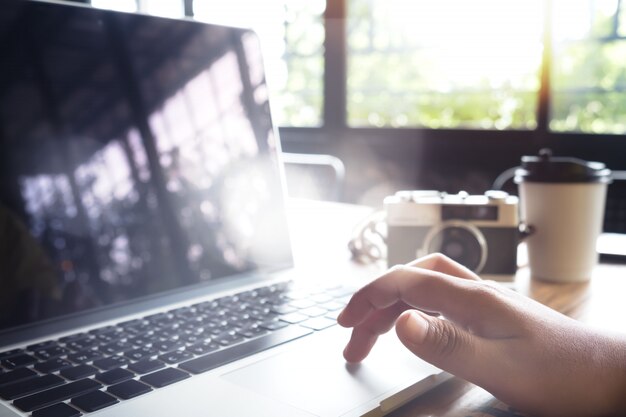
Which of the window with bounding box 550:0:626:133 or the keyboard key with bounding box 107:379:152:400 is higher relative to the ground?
the window with bounding box 550:0:626:133

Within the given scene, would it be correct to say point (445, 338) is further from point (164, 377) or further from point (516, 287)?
point (516, 287)

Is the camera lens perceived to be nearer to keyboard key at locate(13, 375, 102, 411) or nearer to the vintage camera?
the vintage camera

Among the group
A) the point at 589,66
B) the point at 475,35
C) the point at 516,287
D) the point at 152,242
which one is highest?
the point at 475,35

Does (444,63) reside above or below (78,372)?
above

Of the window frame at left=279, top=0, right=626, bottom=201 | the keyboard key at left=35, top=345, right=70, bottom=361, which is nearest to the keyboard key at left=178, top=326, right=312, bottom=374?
the keyboard key at left=35, top=345, right=70, bottom=361

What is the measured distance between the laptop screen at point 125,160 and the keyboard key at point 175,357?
0.14 m

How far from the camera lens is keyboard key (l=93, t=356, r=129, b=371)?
440mm

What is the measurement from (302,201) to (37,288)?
101cm

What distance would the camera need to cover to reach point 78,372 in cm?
43

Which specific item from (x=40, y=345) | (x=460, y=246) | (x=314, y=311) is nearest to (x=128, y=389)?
(x=40, y=345)

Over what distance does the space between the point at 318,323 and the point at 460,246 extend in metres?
0.30

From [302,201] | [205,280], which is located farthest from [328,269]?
[302,201]

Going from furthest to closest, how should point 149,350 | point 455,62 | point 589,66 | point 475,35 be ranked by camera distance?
point 455,62, point 475,35, point 589,66, point 149,350

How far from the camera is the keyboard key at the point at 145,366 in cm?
43
